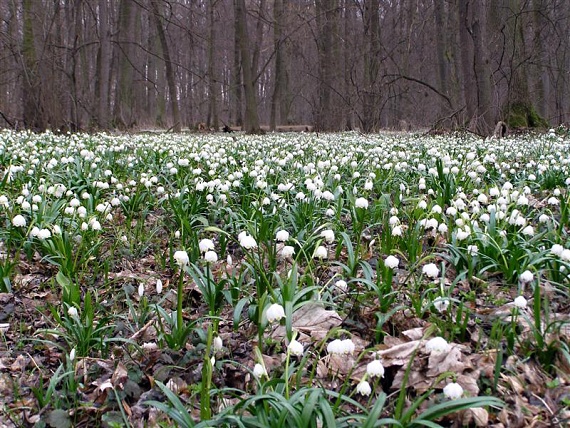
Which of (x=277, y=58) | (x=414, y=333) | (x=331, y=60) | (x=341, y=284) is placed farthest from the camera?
(x=277, y=58)

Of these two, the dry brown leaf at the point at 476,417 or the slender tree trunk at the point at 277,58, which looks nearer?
the dry brown leaf at the point at 476,417

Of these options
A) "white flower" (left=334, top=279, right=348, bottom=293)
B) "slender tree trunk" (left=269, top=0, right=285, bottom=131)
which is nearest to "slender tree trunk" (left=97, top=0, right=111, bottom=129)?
"slender tree trunk" (left=269, top=0, right=285, bottom=131)

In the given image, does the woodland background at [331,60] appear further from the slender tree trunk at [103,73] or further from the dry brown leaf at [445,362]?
the dry brown leaf at [445,362]

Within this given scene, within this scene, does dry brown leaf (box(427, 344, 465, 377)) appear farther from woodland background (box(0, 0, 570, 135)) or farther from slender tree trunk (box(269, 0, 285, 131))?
slender tree trunk (box(269, 0, 285, 131))

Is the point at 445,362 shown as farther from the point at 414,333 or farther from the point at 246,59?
the point at 246,59

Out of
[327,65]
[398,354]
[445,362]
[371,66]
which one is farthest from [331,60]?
[445,362]

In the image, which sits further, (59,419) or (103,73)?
(103,73)

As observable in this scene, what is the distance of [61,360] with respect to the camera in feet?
8.14

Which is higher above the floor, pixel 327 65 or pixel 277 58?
pixel 277 58

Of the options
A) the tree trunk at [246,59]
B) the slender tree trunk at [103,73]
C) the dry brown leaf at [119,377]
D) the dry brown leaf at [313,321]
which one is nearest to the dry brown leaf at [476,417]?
the dry brown leaf at [313,321]

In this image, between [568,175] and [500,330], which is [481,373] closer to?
[500,330]

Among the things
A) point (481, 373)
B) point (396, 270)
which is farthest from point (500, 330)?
point (396, 270)

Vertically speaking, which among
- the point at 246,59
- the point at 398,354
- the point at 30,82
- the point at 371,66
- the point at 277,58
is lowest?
the point at 398,354

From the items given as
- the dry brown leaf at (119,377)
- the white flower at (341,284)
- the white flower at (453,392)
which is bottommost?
the dry brown leaf at (119,377)
